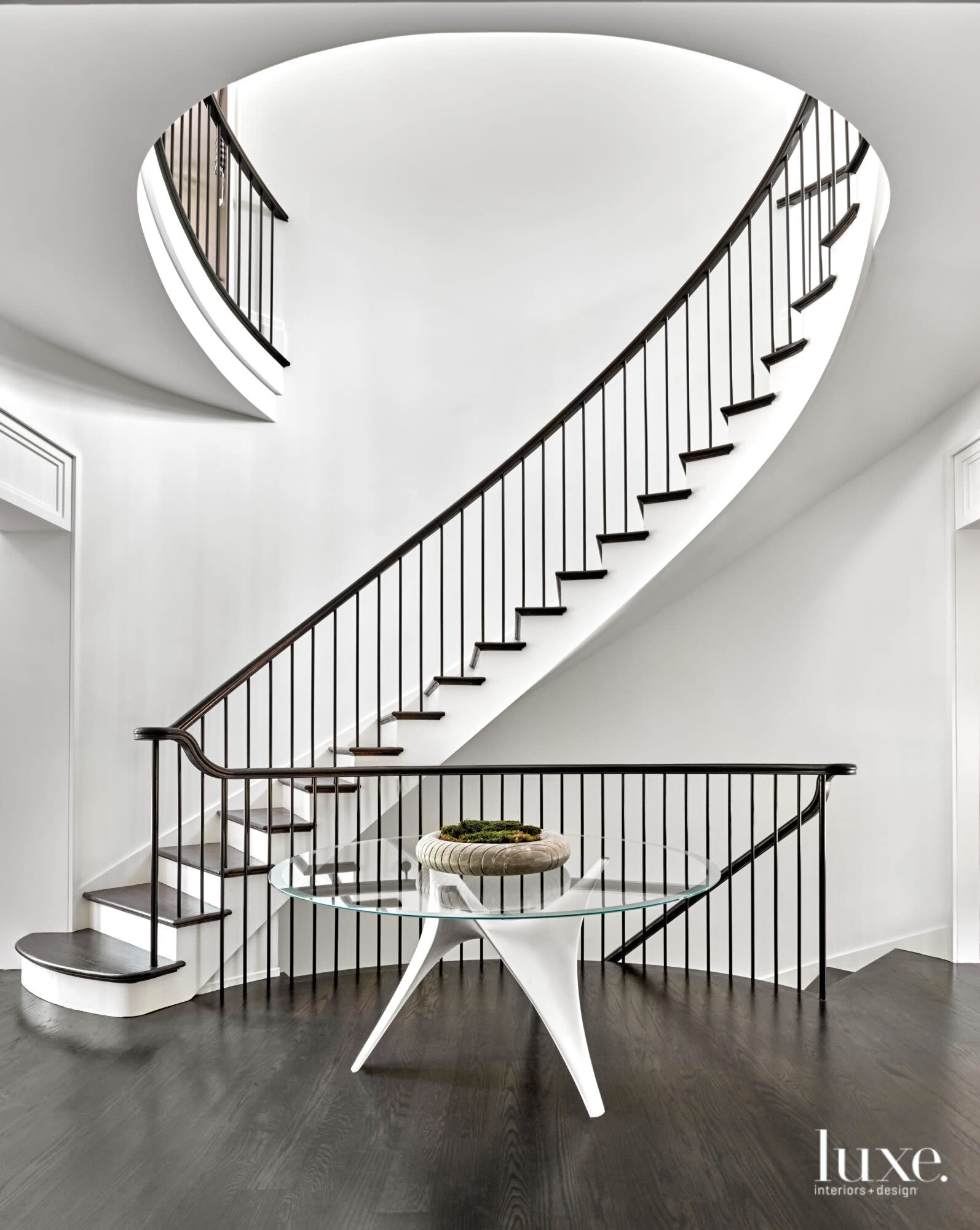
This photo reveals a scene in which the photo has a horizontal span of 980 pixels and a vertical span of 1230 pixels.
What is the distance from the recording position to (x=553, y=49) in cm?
560

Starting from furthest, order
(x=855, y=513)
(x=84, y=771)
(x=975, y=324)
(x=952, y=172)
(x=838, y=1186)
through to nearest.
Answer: (x=855, y=513) < (x=84, y=771) < (x=975, y=324) < (x=952, y=172) < (x=838, y=1186)

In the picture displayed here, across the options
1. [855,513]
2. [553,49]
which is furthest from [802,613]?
[553,49]

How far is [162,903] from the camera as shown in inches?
156

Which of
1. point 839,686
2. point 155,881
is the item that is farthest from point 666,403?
point 155,881

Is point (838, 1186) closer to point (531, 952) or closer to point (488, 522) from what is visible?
point (531, 952)

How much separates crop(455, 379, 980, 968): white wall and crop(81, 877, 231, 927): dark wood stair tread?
6.39ft

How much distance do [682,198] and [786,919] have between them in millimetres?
4655

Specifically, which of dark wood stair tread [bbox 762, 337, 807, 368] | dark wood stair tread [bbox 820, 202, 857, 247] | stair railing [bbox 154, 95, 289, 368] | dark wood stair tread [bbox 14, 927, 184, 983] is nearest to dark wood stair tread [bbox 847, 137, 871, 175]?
dark wood stair tread [bbox 820, 202, 857, 247]

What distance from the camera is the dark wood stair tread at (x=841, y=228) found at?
10.2ft

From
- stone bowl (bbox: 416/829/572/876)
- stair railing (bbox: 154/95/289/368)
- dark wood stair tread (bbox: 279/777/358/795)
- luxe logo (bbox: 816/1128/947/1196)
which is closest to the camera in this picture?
luxe logo (bbox: 816/1128/947/1196)

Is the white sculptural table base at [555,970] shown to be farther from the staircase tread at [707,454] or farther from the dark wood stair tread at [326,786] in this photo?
the staircase tread at [707,454]

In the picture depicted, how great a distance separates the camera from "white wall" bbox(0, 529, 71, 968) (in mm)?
4172

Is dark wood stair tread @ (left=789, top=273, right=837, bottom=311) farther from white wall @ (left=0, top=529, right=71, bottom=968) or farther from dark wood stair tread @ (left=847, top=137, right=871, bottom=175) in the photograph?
white wall @ (left=0, top=529, right=71, bottom=968)

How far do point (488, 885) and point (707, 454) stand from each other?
258 cm
